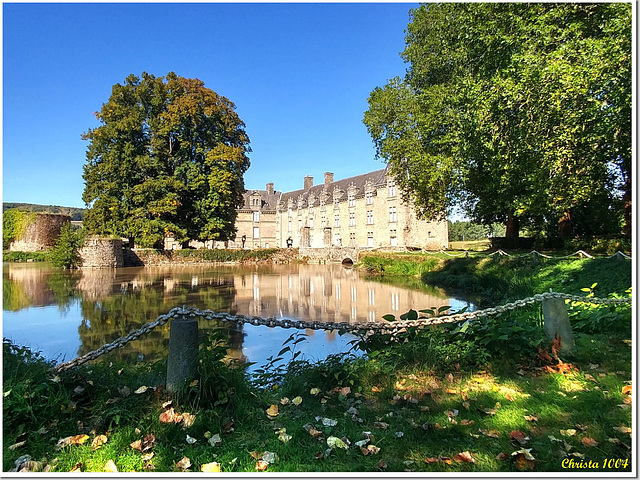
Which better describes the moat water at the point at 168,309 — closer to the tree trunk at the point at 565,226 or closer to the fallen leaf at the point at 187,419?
the fallen leaf at the point at 187,419

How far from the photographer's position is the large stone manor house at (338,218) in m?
35.7

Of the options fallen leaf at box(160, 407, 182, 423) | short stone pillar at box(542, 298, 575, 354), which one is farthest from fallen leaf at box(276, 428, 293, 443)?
short stone pillar at box(542, 298, 575, 354)

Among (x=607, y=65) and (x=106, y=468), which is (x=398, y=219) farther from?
(x=106, y=468)

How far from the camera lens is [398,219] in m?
36.5

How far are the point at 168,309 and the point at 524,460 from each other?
8489 millimetres

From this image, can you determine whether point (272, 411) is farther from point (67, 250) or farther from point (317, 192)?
point (317, 192)

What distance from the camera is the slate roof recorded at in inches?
1634

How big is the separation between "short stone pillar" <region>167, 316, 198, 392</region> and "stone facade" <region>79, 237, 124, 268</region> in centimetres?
2376

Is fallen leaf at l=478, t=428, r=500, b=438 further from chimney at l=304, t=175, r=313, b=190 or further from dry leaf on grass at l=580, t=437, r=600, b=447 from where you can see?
chimney at l=304, t=175, r=313, b=190

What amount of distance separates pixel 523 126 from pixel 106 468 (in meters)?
10.9

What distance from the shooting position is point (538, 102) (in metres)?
9.19

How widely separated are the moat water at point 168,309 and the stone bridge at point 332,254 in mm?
15746

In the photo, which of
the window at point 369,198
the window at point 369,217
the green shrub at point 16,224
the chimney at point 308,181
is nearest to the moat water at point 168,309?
the green shrub at point 16,224

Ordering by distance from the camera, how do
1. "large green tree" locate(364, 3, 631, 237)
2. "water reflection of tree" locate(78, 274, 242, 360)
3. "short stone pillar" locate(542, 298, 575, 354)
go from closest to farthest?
"short stone pillar" locate(542, 298, 575, 354) → "water reflection of tree" locate(78, 274, 242, 360) → "large green tree" locate(364, 3, 631, 237)
